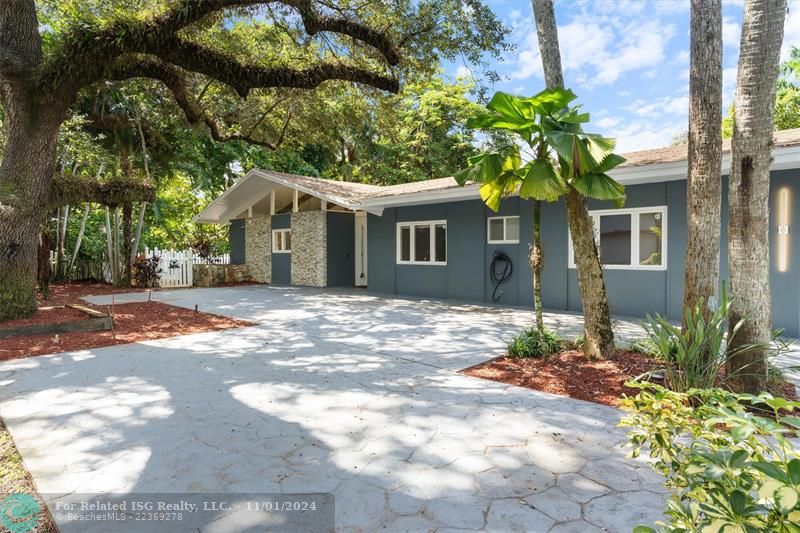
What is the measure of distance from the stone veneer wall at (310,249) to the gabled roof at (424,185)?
1.30m

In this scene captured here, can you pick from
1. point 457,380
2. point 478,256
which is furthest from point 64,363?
point 478,256

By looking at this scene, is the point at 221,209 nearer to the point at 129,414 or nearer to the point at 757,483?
the point at 129,414

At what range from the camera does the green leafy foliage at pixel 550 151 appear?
4348mm

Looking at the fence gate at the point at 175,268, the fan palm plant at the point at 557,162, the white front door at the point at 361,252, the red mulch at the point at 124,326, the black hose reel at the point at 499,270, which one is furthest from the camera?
the fence gate at the point at 175,268

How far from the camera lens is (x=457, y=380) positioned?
450cm

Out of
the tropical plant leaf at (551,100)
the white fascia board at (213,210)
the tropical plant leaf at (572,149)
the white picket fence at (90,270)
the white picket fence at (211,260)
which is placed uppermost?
the white fascia board at (213,210)

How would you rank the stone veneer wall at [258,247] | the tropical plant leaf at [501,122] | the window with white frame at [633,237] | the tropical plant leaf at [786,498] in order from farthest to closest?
the stone veneer wall at [258,247], the window with white frame at [633,237], the tropical plant leaf at [501,122], the tropical plant leaf at [786,498]

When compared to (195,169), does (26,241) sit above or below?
below

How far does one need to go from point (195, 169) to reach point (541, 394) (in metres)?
16.3

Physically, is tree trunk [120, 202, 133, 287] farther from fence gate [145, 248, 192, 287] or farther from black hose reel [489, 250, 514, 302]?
black hose reel [489, 250, 514, 302]

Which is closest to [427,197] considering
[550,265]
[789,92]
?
[550,265]

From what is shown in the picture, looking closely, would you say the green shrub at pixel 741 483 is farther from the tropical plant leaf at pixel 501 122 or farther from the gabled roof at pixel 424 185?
the gabled roof at pixel 424 185

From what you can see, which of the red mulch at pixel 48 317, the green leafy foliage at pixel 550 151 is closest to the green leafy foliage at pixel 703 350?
the green leafy foliage at pixel 550 151

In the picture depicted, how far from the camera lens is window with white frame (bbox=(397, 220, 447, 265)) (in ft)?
37.8
